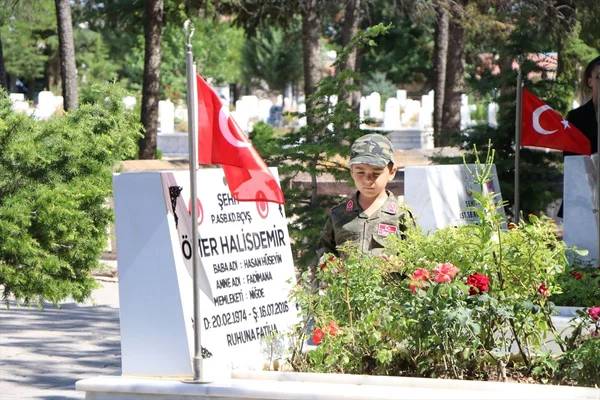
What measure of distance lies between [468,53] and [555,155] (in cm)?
3256

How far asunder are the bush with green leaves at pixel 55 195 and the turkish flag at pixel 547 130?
11.1 ft

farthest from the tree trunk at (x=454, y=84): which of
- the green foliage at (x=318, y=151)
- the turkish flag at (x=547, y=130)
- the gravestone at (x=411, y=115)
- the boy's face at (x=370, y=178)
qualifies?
the gravestone at (x=411, y=115)

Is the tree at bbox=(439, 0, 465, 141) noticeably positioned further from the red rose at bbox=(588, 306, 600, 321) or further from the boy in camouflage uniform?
the red rose at bbox=(588, 306, 600, 321)

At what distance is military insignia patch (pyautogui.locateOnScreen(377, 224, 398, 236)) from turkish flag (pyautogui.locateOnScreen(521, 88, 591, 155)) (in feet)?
12.2

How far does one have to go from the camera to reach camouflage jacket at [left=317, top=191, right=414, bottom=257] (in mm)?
6859

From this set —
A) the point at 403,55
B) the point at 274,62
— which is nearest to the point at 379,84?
the point at 403,55

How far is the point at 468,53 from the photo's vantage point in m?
46.5

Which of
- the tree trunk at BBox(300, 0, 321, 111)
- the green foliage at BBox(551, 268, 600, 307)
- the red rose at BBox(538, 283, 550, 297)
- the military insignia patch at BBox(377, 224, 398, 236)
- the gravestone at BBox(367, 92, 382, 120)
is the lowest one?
the gravestone at BBox(367, 92, 382, 120)

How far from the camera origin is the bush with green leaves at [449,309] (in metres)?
5.88

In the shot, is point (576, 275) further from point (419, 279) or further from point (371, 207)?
point (419, 279)

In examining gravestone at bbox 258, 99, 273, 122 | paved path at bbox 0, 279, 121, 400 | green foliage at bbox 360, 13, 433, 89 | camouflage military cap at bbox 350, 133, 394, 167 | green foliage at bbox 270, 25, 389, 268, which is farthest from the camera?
gravestone at bbox 258, 99, 273, 122

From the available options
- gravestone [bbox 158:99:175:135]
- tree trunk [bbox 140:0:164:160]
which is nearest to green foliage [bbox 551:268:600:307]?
tree trunk [bbox 140:0:164:160]

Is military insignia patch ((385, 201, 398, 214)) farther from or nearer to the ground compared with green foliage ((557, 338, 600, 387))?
farther from the ground

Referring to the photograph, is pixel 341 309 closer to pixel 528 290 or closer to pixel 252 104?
pixel 528 290
